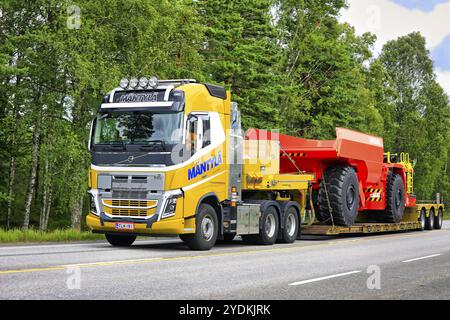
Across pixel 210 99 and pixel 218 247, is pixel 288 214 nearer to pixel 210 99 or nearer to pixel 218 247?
pixel 218 247

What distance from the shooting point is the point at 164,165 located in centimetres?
1385

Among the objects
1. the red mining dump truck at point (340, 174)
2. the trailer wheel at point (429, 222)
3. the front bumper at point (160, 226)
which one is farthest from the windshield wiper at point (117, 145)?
the trailer wheel at point (429, 222)

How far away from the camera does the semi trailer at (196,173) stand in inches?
551

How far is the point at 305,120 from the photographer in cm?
4409

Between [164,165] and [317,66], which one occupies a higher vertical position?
[317,66]

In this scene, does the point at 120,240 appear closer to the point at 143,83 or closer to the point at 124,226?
the point at 124,226

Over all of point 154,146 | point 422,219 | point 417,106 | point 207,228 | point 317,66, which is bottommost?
point 207,228

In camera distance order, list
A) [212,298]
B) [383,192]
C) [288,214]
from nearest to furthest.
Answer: [212,298] < [288,214] < [383,192]

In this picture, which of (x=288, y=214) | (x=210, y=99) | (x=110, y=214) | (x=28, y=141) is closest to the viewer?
(x=110, y=214)

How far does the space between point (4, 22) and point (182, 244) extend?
57.0ft

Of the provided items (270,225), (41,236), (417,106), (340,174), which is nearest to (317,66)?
(340,174)

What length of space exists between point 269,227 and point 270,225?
7 cm
